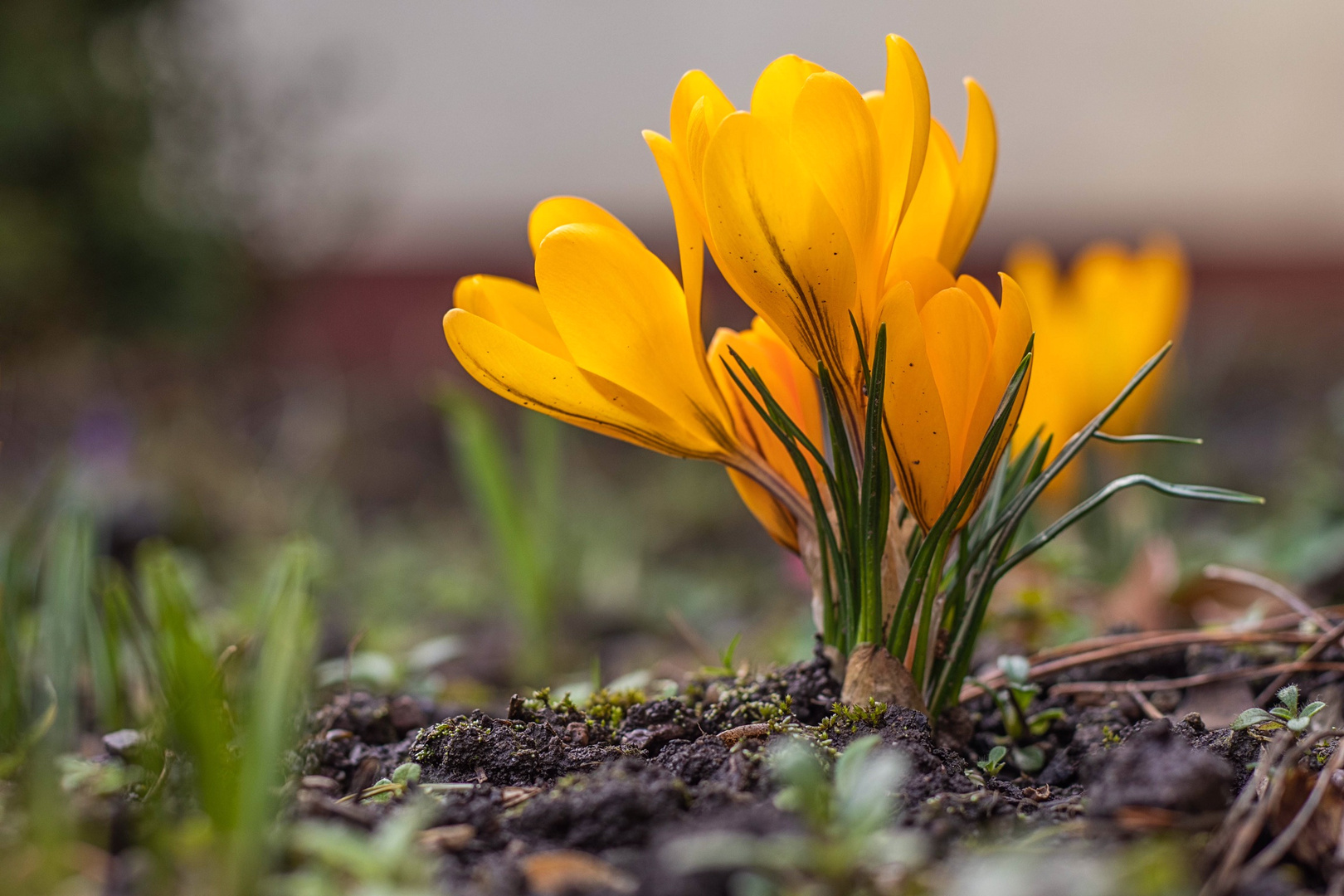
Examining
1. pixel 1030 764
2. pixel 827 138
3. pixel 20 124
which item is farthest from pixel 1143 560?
pixel 20 124

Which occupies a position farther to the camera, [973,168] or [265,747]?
[973,168]

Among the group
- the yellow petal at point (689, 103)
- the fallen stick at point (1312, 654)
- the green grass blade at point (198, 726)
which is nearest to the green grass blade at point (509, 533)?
the green grass blade at point (198, 726)

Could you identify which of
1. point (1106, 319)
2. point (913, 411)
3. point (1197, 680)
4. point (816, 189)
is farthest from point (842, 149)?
point (1106, 319)

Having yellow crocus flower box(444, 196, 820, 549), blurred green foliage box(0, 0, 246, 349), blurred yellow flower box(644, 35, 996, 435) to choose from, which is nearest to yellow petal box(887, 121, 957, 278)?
blurred yellow flower box(644, 35, 996, 435)

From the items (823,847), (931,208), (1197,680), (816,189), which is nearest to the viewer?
(823,847)

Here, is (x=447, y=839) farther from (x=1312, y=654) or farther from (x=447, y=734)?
(x=1312, y=654)

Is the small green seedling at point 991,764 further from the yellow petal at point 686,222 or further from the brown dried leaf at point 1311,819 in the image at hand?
the yellow petal at point 686,222

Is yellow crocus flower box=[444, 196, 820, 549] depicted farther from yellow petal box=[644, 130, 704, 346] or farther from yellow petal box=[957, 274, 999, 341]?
yellow petal box=[957, 274, 999, 341]

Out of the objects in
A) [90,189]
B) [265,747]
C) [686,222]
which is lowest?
[265,747]
